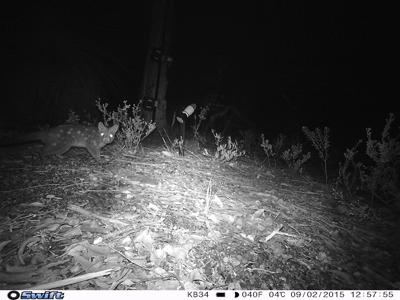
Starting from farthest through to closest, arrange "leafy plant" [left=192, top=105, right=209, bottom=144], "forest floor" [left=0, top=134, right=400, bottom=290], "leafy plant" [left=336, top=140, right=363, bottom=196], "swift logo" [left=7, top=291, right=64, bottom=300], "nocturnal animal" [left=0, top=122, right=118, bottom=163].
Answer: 1. "leafy plant" [left=192, top=105, right=209, bottom=144]
2. "leafy plant" [left=336, top=140, right=363, bottom=196]
3. "nocturnal animal" [left=0, top=122, right=118, bottom=163]
4. "forest floor" [left=0, top=134, right=400, bottom=290]
5. "swift logo" [left=7, top=291, right=64, bottom=300]

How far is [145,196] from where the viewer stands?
2756 millimetres

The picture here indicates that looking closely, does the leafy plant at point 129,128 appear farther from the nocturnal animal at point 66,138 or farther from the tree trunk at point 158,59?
the tree trunk at point 158,59

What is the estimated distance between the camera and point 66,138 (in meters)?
3.50

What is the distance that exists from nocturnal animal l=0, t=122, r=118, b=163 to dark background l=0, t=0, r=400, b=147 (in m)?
2.44

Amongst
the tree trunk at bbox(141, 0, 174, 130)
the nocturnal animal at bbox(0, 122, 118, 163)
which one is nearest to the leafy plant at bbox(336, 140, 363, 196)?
the nocturnal animal at bbox(0, 122, 118, 163)

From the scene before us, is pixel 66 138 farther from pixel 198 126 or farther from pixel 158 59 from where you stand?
pixel 158 59

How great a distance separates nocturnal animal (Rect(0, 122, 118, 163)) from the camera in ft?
10.8

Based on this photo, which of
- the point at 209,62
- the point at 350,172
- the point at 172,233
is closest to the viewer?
the point at 172,233

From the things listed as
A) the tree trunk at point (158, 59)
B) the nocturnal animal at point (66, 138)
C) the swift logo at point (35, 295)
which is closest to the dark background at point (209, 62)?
the tree trunk at point (158, 59)

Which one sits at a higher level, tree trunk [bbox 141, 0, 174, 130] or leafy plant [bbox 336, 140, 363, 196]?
tree trunk [bbox 141, 0, 174, 130]

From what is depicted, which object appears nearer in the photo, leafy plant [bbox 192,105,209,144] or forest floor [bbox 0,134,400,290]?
forest floor [bbox 0,134,400,290]

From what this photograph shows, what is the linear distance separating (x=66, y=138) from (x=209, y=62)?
22.2 ft

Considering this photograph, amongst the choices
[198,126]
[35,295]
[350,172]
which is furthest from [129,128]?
[350,172]

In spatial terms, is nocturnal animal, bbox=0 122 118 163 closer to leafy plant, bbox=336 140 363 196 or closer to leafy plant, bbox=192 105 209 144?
leafy plant, bbox=192 105 209 144
